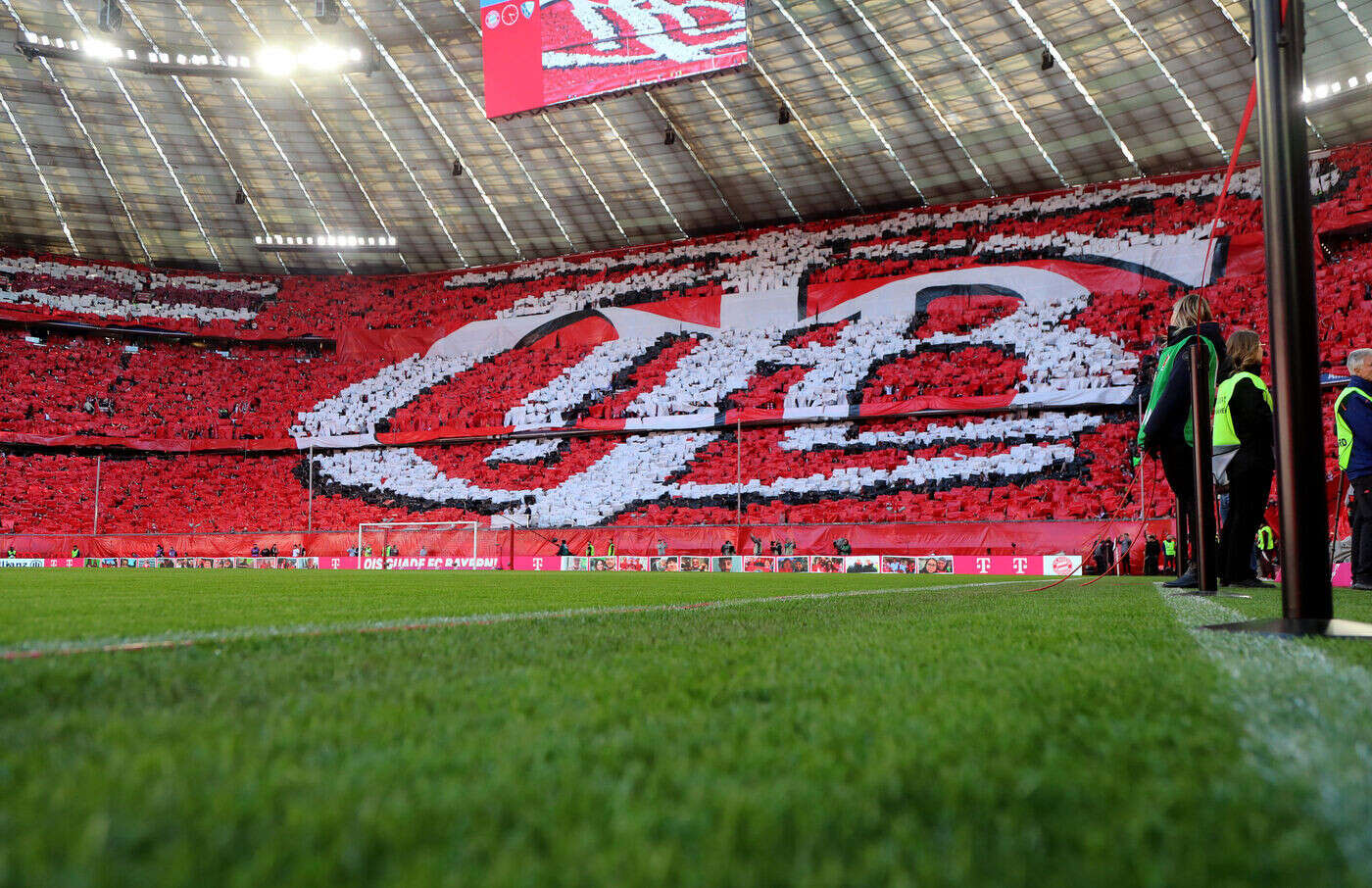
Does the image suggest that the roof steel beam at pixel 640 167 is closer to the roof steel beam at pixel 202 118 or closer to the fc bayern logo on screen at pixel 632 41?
the fc bayern logo on screen at pixel 632 41

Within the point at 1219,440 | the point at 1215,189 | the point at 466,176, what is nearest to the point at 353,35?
the point at 466,176

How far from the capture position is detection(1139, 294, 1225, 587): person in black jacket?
212 inches

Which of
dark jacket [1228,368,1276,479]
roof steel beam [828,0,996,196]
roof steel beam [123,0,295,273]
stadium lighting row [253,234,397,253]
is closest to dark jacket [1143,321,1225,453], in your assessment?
dark jacket [1228,368,1276,479]

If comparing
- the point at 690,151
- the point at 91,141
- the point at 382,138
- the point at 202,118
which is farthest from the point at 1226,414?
the point at 91,141

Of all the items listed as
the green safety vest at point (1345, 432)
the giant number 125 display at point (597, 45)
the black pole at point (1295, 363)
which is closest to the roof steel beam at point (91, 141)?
the giant number 125 display at point (597, 45)

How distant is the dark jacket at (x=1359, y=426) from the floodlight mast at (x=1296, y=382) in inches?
145

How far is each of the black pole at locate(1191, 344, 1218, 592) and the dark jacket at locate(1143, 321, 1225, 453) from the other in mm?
60

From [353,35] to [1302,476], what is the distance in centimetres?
2515

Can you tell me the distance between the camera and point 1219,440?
5727mm

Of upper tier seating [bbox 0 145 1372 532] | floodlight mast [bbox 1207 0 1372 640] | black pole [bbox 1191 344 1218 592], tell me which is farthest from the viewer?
upper tier seating [bbox 0 145 1372 532]

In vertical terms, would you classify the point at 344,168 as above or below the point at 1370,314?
above

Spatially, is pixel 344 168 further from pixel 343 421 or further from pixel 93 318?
pixel 93 318

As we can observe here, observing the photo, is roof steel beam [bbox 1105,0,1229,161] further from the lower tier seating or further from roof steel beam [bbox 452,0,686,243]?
roof steel beam [bbox 452,0,686,243]

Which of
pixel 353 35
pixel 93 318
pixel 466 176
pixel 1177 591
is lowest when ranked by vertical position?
pixel 1177 591
